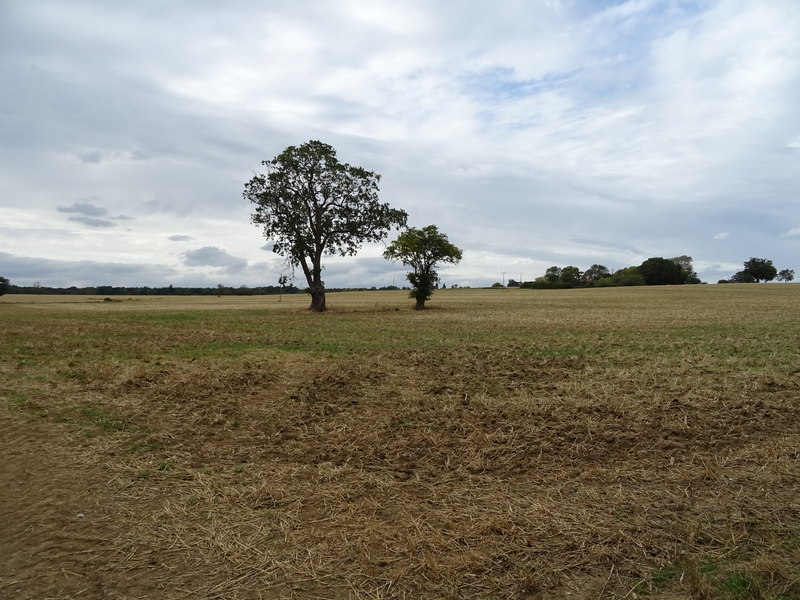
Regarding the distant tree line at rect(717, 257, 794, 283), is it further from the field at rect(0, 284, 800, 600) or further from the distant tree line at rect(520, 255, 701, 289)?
the field at rect(0, 284, 800, 600)

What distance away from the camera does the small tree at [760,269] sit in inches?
4860

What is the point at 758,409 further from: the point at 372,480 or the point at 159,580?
the point at 159,580

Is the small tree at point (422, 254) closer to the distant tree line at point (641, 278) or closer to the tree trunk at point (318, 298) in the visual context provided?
the tree trunk at point (318, 298)

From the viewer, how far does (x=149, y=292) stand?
4451 inches

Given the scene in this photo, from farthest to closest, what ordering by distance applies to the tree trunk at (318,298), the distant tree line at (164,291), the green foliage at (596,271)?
the green foliage at (596,271), the distant tree line at (164,291), the tree trunk at (318,298)

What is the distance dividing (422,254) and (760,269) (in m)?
118

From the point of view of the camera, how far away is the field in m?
3.56

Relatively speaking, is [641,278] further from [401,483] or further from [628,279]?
[401,483]

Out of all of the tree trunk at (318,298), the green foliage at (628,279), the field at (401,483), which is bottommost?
the field at (401,483)

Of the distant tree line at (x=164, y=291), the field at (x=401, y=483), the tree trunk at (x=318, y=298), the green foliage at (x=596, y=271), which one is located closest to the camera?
the field at (x=401, y=483)

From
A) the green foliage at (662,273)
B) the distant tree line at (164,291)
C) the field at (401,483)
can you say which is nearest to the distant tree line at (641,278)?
the green foliage at (662,273)

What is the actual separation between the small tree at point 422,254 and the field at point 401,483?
1313 inches

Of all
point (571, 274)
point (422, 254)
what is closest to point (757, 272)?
point (571, 274)

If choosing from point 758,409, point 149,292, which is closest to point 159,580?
point 758,409
